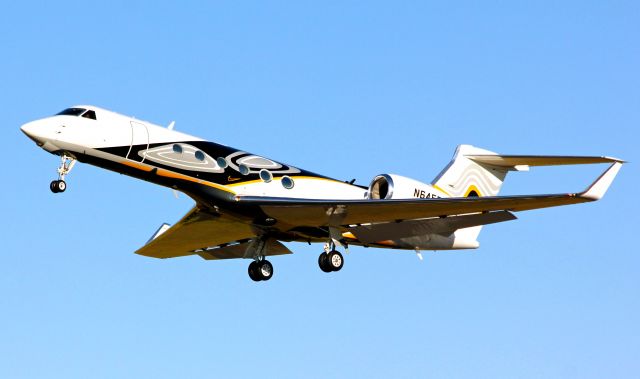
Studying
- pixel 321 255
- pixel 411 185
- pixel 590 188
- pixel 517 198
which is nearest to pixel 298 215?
pixel 321 255

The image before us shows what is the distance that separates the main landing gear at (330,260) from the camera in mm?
29500

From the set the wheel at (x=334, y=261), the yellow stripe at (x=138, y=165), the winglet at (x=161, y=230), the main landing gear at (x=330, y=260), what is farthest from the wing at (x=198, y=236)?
the wheel at (x=334, y=261)

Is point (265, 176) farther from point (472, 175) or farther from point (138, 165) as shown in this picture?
point (472, 175)

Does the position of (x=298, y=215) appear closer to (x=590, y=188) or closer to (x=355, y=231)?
(x=355, y=231)

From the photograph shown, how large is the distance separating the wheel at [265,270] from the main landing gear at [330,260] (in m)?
1.87

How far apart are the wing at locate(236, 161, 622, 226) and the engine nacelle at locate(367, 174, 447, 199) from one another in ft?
2.54

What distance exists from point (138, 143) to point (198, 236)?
491cm

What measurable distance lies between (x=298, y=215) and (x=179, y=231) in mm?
4519

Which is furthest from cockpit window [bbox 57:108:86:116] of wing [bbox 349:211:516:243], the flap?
wing [bbox 349:211:516:243]

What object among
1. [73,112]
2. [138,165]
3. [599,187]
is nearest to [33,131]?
[73,112]

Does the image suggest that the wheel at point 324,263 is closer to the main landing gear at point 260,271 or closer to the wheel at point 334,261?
the wheel at point 334,261

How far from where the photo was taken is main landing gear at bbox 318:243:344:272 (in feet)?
96.8

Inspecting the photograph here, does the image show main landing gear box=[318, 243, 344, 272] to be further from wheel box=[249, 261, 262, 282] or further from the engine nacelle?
wheel box=[249, 261, 262, 282]

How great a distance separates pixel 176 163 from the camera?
2836 cm
